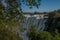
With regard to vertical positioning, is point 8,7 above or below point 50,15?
above

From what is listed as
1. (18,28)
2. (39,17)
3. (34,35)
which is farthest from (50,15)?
(18,28)

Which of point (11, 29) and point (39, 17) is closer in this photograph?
point (11, 29)

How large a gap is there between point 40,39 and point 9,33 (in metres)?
6.26

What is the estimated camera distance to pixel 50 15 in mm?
14156

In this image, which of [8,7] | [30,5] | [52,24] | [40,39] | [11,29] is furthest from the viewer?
[52,24]

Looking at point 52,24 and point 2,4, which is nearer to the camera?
point 2,4

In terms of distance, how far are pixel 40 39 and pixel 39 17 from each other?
4.17 m

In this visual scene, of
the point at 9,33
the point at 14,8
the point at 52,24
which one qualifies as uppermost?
the point at 14,8

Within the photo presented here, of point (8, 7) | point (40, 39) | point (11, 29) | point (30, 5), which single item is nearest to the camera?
point (30, 5)

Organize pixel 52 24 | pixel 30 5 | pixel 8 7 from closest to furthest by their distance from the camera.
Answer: pixel 30 5 → pixel 8 7 → pixel 52 24

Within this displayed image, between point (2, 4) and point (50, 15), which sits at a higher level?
point (2, 4)

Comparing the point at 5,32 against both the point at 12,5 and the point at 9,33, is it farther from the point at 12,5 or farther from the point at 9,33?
the point at 12,5

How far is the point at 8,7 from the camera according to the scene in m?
3.57

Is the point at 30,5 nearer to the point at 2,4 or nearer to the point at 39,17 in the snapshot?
the point at 2,4
